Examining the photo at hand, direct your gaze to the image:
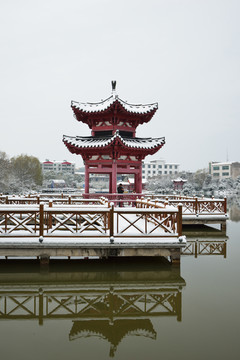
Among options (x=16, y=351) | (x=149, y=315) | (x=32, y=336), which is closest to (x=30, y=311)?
(x=32, y=336)

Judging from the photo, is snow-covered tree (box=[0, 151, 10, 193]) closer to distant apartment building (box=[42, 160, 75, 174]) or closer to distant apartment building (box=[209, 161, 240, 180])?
distant apartment building (box=[209, 161, 240, 180])

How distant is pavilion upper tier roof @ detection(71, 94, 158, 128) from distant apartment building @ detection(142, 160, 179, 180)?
81182mm

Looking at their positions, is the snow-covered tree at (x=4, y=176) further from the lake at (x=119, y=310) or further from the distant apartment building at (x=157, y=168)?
the distant apartment building at (x=157, y=168)

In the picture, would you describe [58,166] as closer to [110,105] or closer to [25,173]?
[25,173]

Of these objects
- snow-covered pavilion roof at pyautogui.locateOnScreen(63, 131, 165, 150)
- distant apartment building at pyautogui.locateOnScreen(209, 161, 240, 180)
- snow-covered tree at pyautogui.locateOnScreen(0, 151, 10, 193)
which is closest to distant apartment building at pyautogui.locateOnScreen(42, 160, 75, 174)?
distant apartment building at pyautogui.locateOnScreen(209, 161, 240, 180)

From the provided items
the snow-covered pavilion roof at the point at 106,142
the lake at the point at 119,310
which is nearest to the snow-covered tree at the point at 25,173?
the snow-covered pavilion roof at the point at 106,142

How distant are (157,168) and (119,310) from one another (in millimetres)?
95755

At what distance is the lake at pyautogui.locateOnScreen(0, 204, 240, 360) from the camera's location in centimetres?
407

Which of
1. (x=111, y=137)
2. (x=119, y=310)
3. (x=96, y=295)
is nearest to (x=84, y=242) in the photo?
(x=96, y=295)

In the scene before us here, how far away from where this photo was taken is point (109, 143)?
14648 millimetres

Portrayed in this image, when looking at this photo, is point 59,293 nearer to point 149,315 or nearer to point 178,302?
point 149,315

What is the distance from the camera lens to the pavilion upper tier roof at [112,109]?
15430 mm

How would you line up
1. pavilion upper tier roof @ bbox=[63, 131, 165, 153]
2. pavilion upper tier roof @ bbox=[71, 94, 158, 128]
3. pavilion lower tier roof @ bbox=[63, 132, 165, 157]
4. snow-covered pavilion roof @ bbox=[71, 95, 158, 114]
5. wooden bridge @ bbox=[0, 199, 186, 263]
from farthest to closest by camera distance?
snow-covered pavilion roof @ bbox=[71, 95, 158, 114] < pavilion upper tier roof @ bbox=[71, 94, 158, 128] < pavilion lower tier roof @ bbox=[63, 132, 165, 157] < pavilion upper tier roof @ bbox=[63, 131, 165, 153] < wooden bridge @ bbox=[0, 199, 186, 263]

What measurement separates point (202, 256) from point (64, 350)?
22.0 ft
